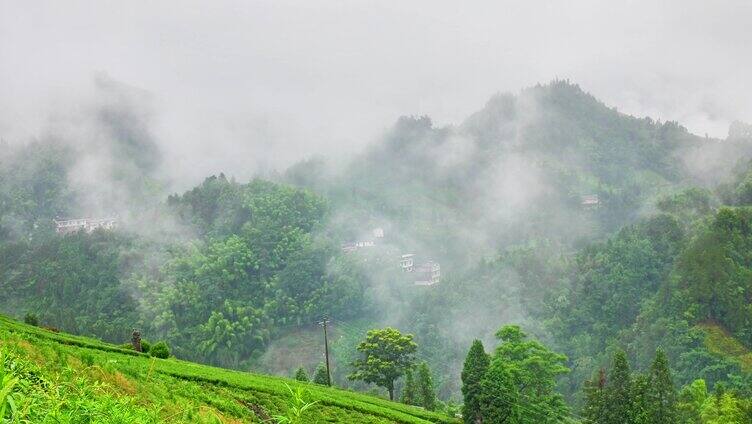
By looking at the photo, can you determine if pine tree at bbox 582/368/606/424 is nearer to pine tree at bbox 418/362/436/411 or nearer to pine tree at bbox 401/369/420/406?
pine tree at bbox 418/362/436/411

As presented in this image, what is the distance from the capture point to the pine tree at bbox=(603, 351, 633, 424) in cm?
3378

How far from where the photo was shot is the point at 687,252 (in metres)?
66.1

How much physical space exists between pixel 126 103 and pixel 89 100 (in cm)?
843

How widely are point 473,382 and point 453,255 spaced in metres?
87.8

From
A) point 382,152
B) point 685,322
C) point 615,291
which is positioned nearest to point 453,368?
point 615,291

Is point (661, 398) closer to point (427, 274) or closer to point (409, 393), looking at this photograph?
point (409, 393)

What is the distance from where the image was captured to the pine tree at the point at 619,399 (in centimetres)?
3378

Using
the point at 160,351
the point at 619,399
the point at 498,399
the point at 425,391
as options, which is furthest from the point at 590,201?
the point at 160,351

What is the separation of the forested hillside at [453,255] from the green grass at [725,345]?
212 millimetres

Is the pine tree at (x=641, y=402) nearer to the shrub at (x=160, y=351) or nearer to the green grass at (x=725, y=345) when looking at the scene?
Result: the green grass at (x=725, y=345)

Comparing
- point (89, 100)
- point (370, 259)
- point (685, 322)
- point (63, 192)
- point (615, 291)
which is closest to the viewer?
point (685, 322)

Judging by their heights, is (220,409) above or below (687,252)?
below

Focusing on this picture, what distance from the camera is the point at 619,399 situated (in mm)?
34031

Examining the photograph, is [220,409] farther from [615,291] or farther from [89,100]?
[89,100]
